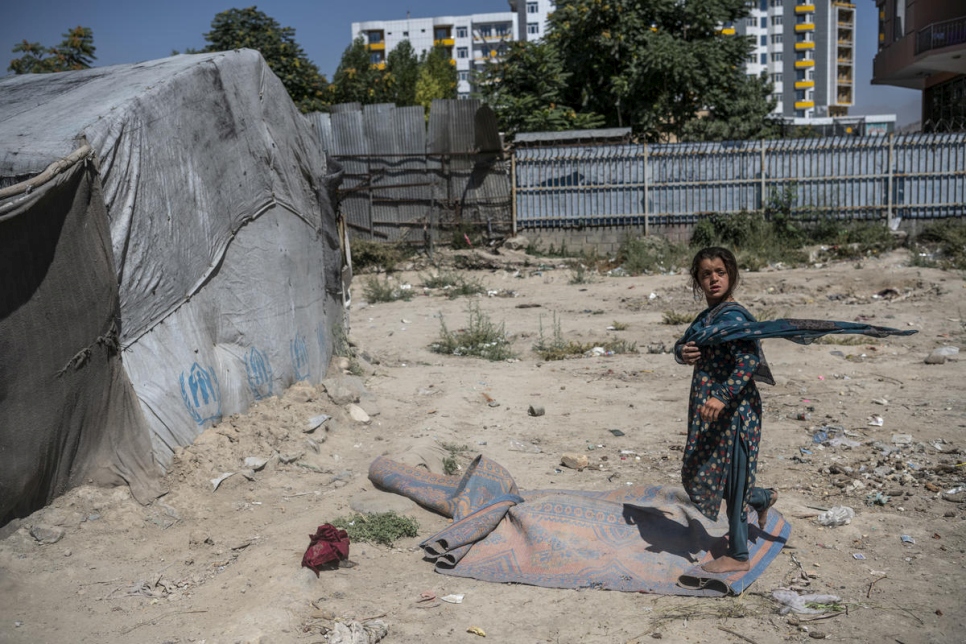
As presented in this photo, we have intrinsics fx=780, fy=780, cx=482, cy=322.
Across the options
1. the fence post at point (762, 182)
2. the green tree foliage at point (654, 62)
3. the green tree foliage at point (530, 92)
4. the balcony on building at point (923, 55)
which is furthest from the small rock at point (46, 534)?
the balcony on building at point (923, 55)

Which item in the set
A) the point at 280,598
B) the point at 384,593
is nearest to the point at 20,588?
the point at 280,598

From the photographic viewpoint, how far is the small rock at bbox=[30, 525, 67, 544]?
10.6 ft

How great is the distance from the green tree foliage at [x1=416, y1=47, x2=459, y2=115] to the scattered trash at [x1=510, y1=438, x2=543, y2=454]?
29.1 m

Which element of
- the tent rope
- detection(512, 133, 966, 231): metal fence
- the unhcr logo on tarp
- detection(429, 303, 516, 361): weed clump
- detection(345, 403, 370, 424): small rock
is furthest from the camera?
detection(512, 133, 966, 231): metal fence

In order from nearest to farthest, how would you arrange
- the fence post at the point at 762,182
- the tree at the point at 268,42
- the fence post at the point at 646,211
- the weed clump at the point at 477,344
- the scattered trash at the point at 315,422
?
the scattered trash at the point at 315,422, the weed clump at the point at 477,344, the fence post at the point at 762,182, the fence post at the point at 646,211, the tree at the point at 268,42

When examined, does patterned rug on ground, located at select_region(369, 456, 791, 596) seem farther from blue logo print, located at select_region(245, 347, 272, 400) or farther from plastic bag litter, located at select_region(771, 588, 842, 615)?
blue logo print, located at select_region(245, 347, 272, 400)

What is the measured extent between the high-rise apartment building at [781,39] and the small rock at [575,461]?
5976 cm

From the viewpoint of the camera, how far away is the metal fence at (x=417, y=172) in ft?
46.8

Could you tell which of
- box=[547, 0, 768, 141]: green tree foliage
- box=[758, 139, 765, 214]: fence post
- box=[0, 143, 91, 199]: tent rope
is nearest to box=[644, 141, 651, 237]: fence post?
box=[758, 139, 765, 214]: fence post

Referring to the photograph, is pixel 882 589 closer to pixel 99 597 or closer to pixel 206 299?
pixel 99 597

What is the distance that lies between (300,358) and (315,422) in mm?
568

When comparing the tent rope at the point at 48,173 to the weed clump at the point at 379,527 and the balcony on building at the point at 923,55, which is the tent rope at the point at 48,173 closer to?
the weed clump at the point at 379,527

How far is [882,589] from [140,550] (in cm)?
307

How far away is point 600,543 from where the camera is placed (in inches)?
133
